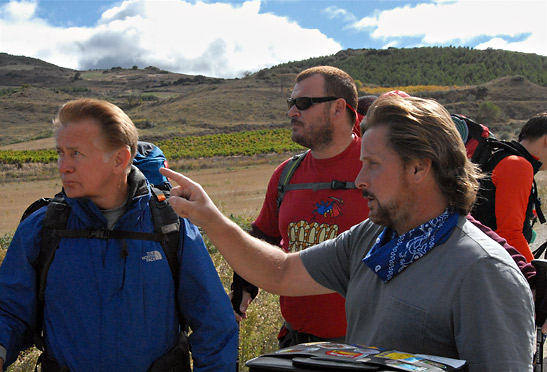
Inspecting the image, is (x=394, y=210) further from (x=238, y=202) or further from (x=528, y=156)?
(x=238, y=202)

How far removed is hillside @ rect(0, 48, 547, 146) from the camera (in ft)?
238

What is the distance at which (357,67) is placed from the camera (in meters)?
118

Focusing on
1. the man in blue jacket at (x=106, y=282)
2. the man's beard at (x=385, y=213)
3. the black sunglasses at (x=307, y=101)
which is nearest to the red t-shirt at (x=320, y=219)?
the black sunglasses at (x=307, y=101)

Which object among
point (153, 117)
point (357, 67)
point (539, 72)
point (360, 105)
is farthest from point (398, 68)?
point (360, 105)

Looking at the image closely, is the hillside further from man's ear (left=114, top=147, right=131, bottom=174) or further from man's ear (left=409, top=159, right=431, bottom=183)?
man's ear (left=409, top=159, right=431, bottom=183)

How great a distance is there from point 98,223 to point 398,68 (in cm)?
11753

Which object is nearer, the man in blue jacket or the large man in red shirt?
the man in blue jacket

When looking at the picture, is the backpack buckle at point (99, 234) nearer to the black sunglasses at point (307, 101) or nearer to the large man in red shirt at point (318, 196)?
the large man in red shirt at point (318, 196)

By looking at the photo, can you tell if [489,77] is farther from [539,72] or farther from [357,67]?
[357,67]

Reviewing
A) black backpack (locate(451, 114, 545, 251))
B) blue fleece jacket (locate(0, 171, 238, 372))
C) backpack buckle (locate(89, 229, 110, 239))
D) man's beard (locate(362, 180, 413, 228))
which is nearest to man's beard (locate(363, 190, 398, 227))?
man's beard (locate(362, 180, 413, 228))

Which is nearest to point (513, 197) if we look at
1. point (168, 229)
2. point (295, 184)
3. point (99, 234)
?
point (295, 184)

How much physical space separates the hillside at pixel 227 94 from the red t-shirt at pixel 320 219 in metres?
46.4

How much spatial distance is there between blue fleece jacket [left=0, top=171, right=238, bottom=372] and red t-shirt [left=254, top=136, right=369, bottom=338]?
0.74m

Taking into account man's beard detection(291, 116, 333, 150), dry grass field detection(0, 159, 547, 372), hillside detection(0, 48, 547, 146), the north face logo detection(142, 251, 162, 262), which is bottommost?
dry grass field detection(0, 159, 547, 372)
